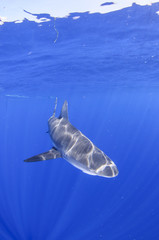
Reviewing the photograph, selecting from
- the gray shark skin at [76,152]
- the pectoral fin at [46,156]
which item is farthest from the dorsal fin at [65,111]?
the pectoral fin at [46,156]

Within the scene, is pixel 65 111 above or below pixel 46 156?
above

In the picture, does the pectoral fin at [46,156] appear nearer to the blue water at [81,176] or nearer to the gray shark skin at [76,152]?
the gray shark skin at [76,152]

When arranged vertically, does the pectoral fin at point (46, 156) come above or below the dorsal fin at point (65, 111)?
below

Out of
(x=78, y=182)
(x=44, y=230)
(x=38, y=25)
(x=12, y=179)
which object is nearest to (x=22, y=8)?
(x=38, y=25)

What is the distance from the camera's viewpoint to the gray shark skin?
4.26 metres

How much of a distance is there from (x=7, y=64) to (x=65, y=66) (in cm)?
579

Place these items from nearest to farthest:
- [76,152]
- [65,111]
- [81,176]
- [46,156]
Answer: [76,152]
[46,156]
[65,111]
[81,176]

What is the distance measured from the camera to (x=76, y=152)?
→ 5129 mm

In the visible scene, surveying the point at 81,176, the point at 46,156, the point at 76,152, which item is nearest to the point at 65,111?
the point at 46,156

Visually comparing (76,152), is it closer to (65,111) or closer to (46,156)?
(46,156)

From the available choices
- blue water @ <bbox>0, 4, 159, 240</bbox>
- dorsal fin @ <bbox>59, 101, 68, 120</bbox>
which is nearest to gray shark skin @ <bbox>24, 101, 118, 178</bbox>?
dorsal fin @ <bbox>59, 101, 68, 120</bbox>

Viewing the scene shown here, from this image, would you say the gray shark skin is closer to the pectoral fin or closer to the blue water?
the pectoral fin

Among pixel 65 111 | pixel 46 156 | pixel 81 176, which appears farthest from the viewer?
pixel 81 176

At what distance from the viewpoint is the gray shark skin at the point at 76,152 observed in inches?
168
